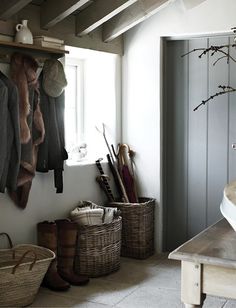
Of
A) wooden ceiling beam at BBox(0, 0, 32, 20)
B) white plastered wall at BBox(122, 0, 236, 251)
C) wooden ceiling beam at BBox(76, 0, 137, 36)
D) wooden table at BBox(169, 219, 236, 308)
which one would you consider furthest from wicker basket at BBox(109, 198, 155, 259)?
wooden table at BBox(169, 219, 236, 308)

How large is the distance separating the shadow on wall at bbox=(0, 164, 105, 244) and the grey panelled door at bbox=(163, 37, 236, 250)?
75 centimetres

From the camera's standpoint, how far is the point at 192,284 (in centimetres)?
182

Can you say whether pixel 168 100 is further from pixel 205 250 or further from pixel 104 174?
pixel 205 250

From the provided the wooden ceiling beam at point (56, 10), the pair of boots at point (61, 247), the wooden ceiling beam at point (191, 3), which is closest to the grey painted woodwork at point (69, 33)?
the wooden ceiling beam at point (56, 10)

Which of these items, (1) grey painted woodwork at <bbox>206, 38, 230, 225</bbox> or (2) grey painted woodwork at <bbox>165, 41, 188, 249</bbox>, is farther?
(2) grey painted woodwork at <bbox>165, 41, 188, 249</bbox>

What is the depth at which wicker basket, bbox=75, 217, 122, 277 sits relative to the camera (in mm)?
3863

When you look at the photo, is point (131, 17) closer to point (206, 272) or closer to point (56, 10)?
point (56, 10)

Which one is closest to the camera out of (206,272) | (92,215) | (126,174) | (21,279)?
(206,272)

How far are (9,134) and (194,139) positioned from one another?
1.86 metres

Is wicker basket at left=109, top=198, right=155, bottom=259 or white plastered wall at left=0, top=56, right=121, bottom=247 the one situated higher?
white plastered wall at left=0, top=56, right=121, bottom=247

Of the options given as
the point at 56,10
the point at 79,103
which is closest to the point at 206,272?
the point at 56,10

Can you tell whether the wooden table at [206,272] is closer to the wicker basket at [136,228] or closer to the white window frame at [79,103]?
the wicker basket at [136,228]

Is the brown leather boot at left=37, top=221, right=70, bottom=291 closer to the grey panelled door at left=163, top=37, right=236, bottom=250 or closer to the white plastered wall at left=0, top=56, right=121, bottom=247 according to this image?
the white plastered wall at left=0, top=56, right=121, bottom=247

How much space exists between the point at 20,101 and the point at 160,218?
6.22 ft
